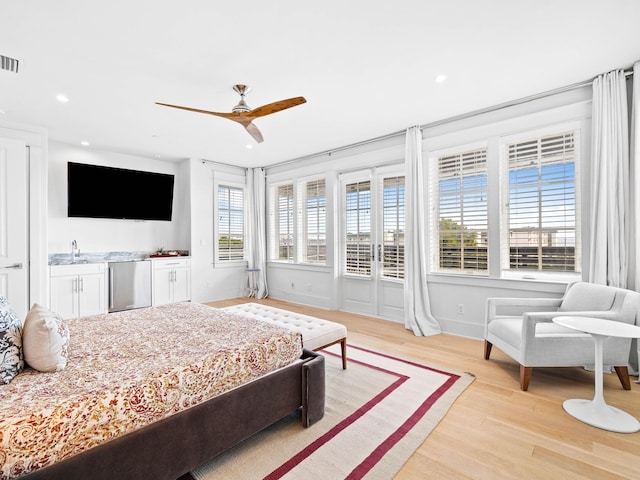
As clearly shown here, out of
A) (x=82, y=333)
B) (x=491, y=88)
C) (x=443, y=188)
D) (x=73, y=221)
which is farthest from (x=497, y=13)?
(x=73, y=221)

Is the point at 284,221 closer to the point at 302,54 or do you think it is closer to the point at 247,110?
the point at 247,110

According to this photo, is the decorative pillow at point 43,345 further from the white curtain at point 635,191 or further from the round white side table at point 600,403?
the white curtain at point 635,191

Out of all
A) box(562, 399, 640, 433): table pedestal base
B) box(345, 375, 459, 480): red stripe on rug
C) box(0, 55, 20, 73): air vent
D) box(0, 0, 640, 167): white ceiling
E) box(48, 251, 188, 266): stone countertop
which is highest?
box(0, 0, 640, 167): white ceiling

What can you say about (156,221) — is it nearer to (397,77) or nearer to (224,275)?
(224,275)

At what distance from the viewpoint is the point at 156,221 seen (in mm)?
5887

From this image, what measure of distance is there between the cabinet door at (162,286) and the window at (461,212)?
14.5ft

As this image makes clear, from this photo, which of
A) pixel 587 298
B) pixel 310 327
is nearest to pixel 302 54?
pixel 310 327

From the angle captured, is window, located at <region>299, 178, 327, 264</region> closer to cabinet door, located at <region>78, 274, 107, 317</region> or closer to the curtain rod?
the curtain rod

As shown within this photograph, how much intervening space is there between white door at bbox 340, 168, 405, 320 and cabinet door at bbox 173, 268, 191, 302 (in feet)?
9.34

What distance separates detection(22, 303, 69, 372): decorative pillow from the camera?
160 centimetres

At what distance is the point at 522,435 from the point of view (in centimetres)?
198

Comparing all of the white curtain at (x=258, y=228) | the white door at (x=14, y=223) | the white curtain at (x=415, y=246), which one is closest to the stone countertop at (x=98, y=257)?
the white door at (x=14, y=223)

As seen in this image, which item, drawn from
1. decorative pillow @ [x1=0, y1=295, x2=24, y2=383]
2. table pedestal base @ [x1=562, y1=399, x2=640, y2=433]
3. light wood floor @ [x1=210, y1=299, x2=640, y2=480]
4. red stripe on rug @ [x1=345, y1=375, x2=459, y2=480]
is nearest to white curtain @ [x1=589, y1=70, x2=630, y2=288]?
light wood floor @ [x1=210, y1=299, x2=640, y2=480]

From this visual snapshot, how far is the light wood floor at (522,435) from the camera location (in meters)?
1.69
